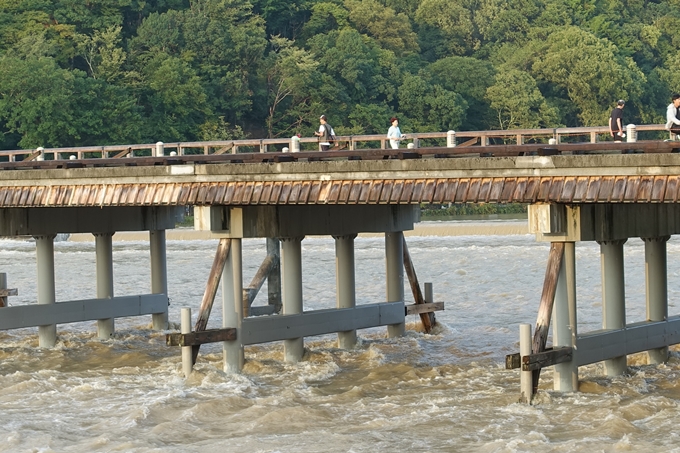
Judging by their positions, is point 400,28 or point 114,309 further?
point 400,28

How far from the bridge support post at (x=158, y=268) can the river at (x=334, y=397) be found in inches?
17.0

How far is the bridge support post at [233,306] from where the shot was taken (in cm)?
2753

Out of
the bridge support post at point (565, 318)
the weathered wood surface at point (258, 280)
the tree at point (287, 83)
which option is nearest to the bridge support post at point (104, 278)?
the weathered wood surface at point (258, 280)

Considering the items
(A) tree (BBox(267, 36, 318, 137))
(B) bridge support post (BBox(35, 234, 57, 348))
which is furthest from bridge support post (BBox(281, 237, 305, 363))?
(A) tree (BBox(267, 36, 318, 137))

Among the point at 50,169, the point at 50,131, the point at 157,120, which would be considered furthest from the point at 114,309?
the point at 157,120

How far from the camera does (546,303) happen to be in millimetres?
23406

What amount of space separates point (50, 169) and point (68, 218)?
4.05 meters

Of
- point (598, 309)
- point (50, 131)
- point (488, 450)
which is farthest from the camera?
point (50, 131)

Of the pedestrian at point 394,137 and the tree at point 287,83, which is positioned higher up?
the tree at point 287,83

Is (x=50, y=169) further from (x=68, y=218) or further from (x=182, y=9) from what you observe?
(x=182, y=9)

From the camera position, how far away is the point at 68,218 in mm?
33875

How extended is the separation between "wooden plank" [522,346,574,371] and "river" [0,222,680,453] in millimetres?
681

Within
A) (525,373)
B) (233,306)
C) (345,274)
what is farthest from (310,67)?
(525,373)

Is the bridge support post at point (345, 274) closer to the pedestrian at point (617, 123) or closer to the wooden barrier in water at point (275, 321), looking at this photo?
the wooden barrier in water at point (275, 321)
